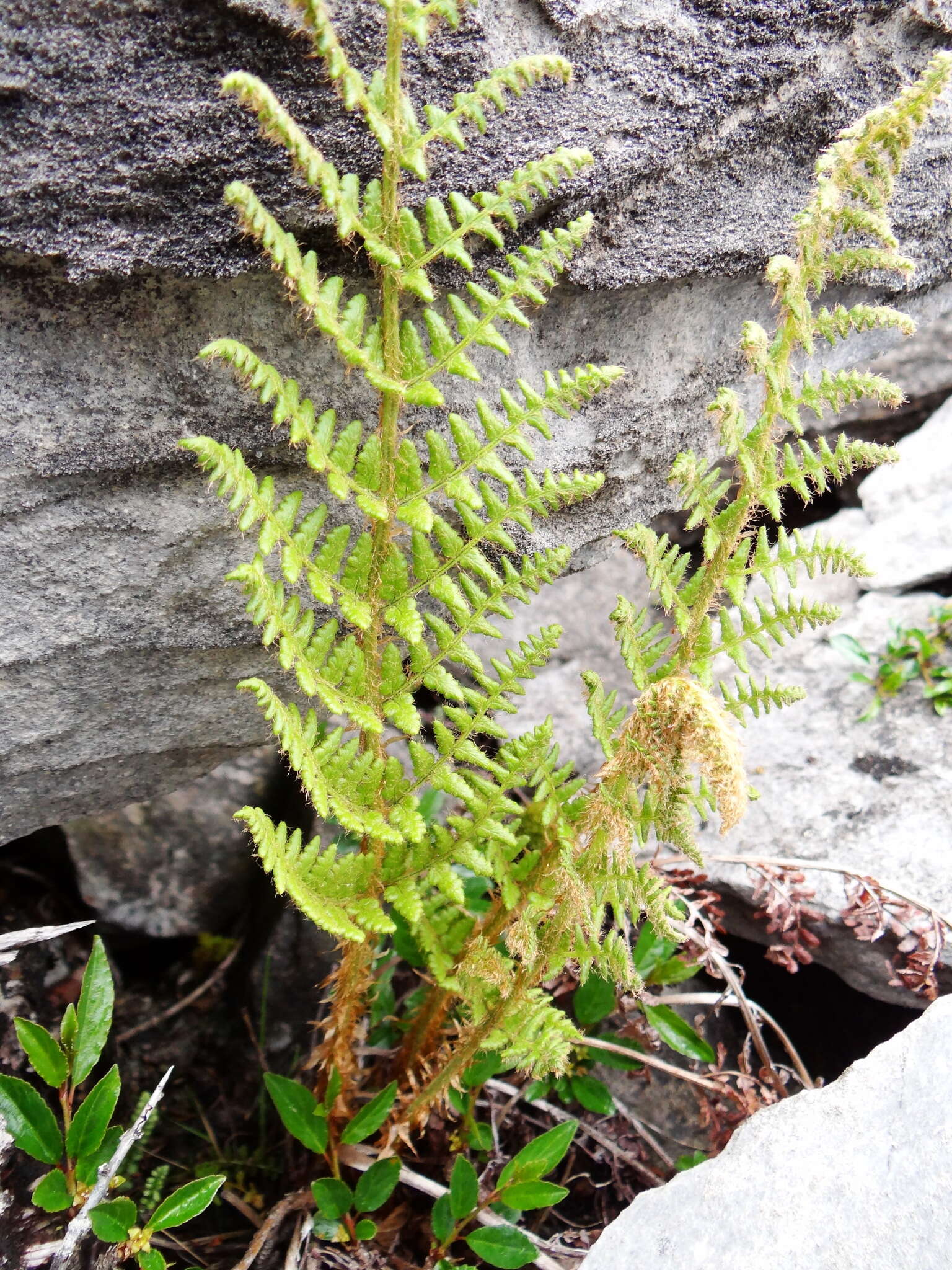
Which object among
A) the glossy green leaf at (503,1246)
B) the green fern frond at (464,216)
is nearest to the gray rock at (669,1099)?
the glossy green leaf at (503,1246)

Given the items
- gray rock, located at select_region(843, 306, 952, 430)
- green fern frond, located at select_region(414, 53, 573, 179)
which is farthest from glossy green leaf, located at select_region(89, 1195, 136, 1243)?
gray rock, located at select_region(843, 306, 952, 430)

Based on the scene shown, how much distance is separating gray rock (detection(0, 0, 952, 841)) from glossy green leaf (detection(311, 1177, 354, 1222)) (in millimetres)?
1091

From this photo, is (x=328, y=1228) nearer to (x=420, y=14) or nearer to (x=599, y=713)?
(x=599, y=713)

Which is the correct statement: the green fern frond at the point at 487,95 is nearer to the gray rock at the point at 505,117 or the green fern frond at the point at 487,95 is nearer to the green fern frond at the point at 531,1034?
the gray rock at the point at 505,117

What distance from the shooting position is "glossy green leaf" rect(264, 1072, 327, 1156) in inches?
85.0

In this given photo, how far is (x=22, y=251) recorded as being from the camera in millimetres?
1616

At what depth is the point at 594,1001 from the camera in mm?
2521

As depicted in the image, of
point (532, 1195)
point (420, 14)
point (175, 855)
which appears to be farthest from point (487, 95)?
point (175, 855)

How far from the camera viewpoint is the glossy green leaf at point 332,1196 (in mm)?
2090

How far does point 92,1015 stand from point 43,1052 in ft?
0.36

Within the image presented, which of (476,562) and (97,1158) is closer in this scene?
(476,562)

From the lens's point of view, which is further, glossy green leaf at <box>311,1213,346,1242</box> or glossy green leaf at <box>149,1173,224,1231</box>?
glossy green leaf at <box>311,1213,346,1242</box>

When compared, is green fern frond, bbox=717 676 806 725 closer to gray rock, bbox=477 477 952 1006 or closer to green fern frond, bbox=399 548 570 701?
green fern frond, bbox=399 548 570 701

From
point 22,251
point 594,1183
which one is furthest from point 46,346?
point 594,1183
